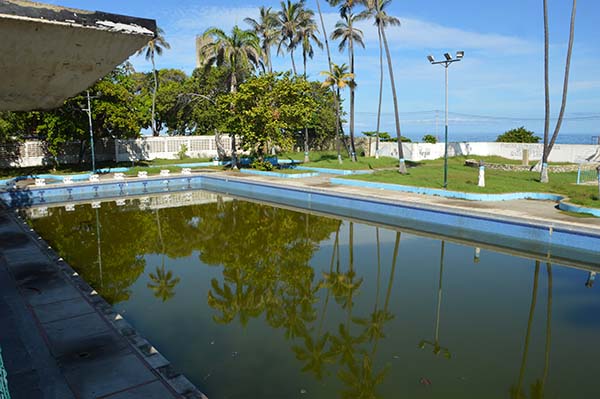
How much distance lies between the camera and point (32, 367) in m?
5.32

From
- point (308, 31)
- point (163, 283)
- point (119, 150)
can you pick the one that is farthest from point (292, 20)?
point (163, 283)

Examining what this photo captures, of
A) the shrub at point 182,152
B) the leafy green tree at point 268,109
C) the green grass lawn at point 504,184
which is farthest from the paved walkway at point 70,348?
the shrub at point 182,152

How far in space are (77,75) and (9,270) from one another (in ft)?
24.6

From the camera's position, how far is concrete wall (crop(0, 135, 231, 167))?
96.2 ft

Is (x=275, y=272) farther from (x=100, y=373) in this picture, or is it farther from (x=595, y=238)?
(x=595, y=238)

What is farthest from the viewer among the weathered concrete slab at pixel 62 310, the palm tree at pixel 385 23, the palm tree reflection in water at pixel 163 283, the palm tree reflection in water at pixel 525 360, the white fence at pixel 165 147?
the white fence at pixel 165 147

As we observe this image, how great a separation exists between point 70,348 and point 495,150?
40.0 meters

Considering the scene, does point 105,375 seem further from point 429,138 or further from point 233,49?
point 429,138

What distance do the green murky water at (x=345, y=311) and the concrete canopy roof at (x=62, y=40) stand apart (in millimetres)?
4189

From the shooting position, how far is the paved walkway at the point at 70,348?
4.90m

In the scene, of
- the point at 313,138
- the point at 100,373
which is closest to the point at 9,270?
the point at 100,373

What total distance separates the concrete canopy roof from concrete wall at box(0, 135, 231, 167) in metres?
30.9

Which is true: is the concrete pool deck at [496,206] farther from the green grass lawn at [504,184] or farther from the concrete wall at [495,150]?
the concrete wall at [495,150]

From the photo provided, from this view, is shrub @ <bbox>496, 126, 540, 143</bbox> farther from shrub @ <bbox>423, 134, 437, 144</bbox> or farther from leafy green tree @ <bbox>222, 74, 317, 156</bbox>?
leafy green tree @ <bbox>222, 74, 317, 156</bbox>
